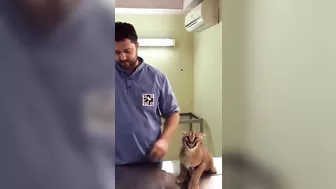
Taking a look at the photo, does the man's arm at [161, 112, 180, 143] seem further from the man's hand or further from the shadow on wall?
the shadow on wall

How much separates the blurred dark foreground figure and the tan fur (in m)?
0.68

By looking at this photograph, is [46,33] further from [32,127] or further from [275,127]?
[275,127]

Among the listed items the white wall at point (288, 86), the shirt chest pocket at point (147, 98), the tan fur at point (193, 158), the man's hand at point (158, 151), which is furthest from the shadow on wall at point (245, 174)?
the shirt chest pocket at point (147, 98)

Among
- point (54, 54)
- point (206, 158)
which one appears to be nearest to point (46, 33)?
point (54, 54)

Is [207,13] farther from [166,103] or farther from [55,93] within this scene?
[55,93]

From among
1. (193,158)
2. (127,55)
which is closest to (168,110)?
(127,55)

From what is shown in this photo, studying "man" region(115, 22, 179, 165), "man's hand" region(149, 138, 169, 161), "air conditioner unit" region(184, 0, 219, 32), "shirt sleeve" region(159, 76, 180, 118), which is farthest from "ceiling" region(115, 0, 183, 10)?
"man's hand" region(149, 138, 169, 161)

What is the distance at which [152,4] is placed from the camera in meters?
3.10

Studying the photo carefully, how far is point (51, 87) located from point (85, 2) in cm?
14

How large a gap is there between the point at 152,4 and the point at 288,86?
2.72m

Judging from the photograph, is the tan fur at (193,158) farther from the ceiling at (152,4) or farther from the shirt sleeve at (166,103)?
the ceiling at (152,4)

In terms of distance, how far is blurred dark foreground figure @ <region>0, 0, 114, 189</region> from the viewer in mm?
529

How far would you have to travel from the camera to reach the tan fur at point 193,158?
1.25 metres

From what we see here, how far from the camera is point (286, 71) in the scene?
52 cm
